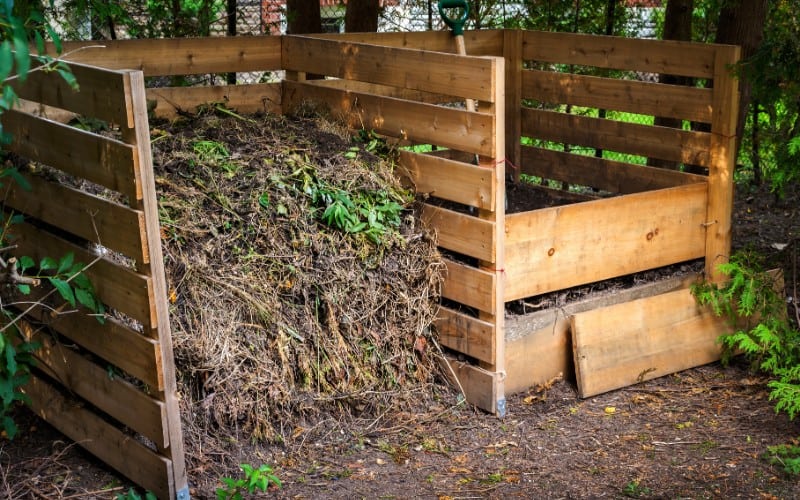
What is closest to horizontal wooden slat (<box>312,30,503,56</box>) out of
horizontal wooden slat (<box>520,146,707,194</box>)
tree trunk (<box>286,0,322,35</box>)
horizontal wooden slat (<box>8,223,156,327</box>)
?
horizontal wooden slat (<box>520,146,707,194</box>)

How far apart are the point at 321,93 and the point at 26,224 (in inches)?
80.2

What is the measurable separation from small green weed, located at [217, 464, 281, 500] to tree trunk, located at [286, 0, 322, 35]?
4.56 meters

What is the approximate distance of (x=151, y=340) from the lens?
4047 mm

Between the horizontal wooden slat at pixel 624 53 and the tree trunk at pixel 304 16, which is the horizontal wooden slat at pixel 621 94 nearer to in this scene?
the horizontal wooden slat at pixel 624 53

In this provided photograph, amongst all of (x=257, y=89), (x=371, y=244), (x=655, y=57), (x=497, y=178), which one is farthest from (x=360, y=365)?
(x=655, y=57)

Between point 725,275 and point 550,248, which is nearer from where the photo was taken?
point 550,248

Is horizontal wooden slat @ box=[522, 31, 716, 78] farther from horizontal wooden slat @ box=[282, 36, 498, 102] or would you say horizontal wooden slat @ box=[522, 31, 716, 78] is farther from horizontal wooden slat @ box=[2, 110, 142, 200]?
horizontal wooden slat @ box=[2, 110, 142, 200]

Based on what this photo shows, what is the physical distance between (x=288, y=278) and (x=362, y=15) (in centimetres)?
361

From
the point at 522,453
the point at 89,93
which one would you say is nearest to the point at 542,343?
the point at 522,453

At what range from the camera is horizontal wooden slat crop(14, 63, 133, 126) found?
3.78m

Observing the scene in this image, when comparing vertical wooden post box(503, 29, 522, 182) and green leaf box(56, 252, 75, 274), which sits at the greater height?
vertical wooden post box(503, 29, 522, 182)

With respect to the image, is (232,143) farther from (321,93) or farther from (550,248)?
(550,248)

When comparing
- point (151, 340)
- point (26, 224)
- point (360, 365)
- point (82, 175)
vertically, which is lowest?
point (360, 365)

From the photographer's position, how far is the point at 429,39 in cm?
660
